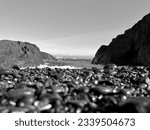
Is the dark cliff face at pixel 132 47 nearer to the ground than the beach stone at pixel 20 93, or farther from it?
farther from it

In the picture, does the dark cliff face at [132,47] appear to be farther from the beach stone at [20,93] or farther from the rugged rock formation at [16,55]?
the beach stone at [20,93]

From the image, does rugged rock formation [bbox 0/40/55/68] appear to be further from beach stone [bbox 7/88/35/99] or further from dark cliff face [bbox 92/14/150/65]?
beach stone [bbox 7/88/35/99]

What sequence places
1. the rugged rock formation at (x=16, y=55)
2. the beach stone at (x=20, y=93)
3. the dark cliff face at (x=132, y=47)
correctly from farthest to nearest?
1. the dark cliff face at (x=132, y=47)
2. the rugged rock formation at (x=16, y=55)
3. the beach stone at (x=20, y=93)

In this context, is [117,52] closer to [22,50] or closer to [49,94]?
[22,50]

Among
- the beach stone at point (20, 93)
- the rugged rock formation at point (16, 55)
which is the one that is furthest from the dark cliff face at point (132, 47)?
the beach stone at point (20, 93)

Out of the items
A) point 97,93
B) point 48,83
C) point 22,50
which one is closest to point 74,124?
point 97,93

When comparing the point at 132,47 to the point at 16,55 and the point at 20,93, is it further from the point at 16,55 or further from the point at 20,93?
the point at 20,93

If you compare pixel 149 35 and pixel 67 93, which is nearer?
pixel 67 93
